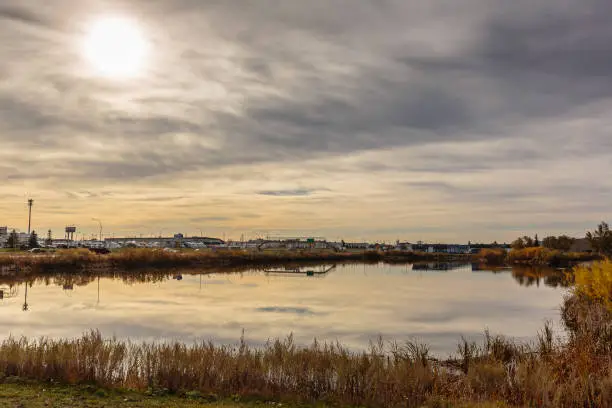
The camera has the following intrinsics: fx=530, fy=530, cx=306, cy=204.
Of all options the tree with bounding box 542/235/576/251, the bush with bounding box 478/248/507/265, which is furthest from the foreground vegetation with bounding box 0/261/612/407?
the tree with bounding box 542/235/576/251

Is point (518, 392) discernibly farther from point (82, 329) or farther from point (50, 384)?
point (82, 329)

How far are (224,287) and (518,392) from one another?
39.0 metres

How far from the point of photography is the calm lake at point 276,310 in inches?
1008

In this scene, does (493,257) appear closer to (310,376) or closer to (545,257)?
(545,257)

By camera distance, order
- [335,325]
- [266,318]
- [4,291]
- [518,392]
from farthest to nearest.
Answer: [4,291] < [266,318] < [335,325] < [518,392]

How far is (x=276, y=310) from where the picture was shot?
3403 cm

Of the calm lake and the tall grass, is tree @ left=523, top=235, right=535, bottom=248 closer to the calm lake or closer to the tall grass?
the tall grass

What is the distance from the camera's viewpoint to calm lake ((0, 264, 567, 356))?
25.6 meters

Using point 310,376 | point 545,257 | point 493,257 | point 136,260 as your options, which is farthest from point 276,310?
point 493,257

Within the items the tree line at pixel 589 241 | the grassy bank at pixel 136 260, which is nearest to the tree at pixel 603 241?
the tree line at pixel 589 241

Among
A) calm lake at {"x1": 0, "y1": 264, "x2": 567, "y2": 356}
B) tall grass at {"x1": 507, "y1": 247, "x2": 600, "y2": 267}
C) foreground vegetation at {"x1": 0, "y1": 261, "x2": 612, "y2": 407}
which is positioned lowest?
calm lake at {"x1": 0, "y1": 264, "x2": 567, "y2": 356}

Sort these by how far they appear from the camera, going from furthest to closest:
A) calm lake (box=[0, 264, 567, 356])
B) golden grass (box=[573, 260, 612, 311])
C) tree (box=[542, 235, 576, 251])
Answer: tree (box=[542, 235, 576, 251])
golden grass (box=[573, 260, 612, 311])
calm lake (box=[0, 264, 567, 356])

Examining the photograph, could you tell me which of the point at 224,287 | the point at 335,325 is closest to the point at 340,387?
the point at 335,325

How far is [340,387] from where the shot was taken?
1365 centimetres
